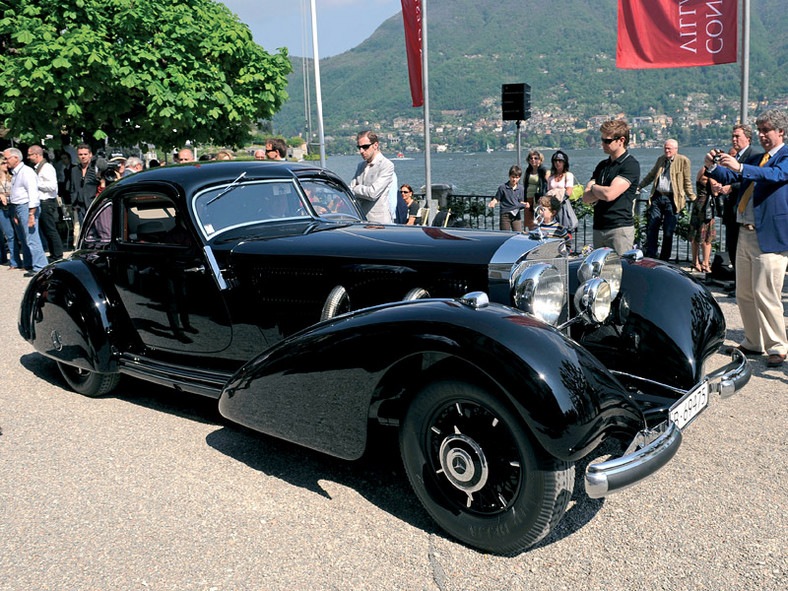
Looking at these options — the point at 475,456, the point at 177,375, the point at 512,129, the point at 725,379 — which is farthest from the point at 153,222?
the point at 512,129

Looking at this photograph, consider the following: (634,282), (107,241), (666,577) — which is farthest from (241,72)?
(666,577)

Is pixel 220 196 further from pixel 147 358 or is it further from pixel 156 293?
pixel 147 358

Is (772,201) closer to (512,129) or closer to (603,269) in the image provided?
(603,269)

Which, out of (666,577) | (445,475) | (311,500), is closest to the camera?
(666,577)

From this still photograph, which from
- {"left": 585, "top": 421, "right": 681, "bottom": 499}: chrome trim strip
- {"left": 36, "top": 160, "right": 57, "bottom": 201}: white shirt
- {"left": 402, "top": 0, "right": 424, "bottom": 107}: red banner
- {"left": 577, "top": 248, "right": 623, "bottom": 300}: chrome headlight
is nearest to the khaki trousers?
{"left": 577, "top": 248, "right": 623, "bottom": 300}: chrome headlight

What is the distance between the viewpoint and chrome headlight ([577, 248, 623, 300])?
3.88 m

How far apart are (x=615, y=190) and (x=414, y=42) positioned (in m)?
8.09

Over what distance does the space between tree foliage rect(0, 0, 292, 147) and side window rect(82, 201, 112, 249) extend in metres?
11.1

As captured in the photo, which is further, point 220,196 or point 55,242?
point 55,242

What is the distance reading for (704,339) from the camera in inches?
158

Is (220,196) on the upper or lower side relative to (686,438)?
upper

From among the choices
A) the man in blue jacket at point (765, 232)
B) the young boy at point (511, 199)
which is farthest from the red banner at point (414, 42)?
the man in blue jacket at point (765, 232)

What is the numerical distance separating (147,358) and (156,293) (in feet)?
1.60

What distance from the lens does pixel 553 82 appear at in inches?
4980
